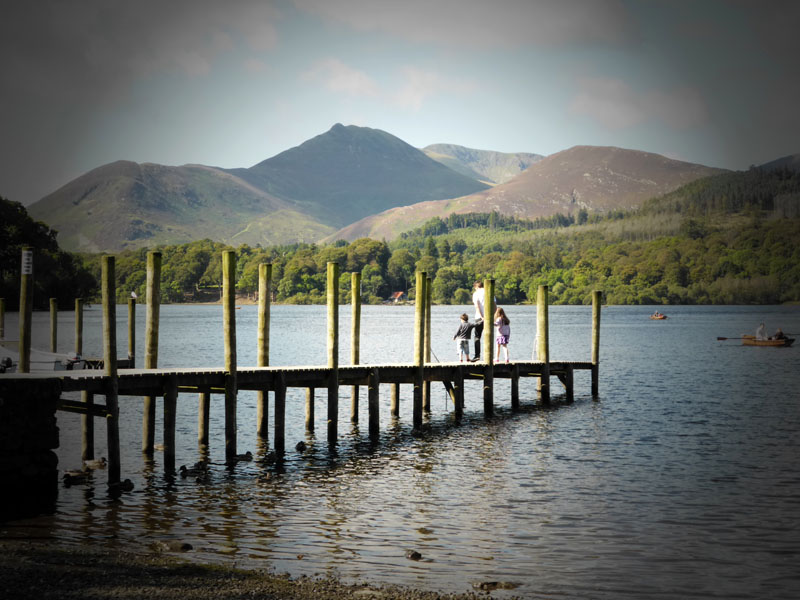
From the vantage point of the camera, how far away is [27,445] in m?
15.7

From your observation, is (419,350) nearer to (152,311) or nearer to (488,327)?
(488,327)

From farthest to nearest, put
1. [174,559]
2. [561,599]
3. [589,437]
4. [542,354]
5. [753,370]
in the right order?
[753,370] < [542,354] < [589,437] < [174,559] < [561,599]

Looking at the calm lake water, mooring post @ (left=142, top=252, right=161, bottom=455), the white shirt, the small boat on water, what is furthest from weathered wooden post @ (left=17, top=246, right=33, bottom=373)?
the small boat on water

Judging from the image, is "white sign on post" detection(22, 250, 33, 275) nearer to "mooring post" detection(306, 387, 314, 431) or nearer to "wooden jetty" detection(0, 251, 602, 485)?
"wooden jetty" detection(0, 251, 602, 485)

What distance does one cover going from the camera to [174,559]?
528 inches

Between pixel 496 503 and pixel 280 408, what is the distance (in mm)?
6877

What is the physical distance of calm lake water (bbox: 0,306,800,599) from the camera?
45.1 ft

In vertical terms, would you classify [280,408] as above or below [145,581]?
above

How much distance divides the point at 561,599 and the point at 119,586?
6216 mm

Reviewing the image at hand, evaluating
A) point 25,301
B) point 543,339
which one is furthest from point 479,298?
point 25,301

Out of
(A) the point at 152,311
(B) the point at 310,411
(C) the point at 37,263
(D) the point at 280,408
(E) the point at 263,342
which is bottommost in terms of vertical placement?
(B) the point at 310,411

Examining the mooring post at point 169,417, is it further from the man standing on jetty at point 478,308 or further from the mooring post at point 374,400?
the man standing on jetty at point 478,308

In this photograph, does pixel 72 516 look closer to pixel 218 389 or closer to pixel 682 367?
pixel 218 389

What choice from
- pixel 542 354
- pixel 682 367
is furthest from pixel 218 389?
pixel 682 367
